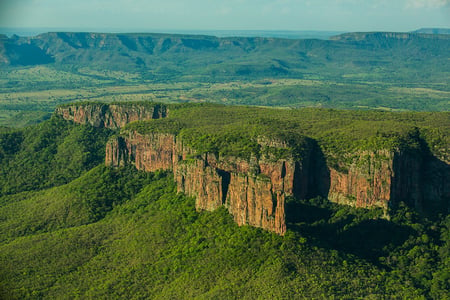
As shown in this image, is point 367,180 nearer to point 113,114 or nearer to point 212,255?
point 212,255

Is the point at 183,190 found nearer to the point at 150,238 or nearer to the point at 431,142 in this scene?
the point at 150,238

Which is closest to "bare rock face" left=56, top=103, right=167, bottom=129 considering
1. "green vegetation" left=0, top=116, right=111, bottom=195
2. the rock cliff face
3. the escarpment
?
"green vegetation" left=0, top=116, right=111, bottom=195

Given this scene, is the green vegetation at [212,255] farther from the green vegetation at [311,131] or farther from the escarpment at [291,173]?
the green vegetation at [311,131]

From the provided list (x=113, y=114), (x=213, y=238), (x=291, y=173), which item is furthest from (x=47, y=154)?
(x=291, y=173)

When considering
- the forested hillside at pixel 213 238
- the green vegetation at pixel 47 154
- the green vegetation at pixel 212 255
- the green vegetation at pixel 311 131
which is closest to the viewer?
the green vegetation at pixel 212 255

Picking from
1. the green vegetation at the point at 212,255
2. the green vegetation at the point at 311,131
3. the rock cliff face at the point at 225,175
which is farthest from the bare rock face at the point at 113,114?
Answer: the green vegetation at the point at 212,255

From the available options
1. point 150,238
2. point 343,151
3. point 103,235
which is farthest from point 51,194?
point 343,151

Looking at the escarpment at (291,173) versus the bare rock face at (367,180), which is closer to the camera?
the escarpment at (291,173)
